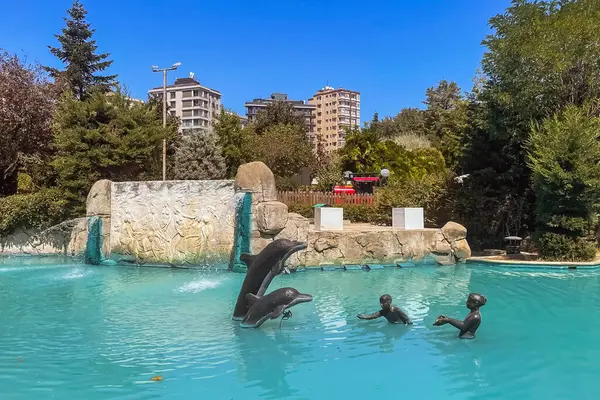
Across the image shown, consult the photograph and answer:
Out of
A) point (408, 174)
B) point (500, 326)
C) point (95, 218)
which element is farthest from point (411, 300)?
point (408, 174)

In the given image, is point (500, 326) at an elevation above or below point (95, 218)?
below

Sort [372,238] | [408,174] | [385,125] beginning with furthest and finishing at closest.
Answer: [385,125], [408,174], [372,238]

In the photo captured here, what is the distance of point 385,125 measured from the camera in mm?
56406

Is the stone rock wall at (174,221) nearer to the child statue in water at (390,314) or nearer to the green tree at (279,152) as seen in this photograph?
the child statue in water at (390,314)

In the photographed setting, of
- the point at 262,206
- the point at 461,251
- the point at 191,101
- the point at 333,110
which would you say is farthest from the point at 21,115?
the point at 333,110

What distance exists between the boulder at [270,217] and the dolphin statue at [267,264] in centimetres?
498

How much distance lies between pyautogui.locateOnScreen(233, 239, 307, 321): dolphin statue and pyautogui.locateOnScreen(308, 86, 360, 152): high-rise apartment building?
4531 inches

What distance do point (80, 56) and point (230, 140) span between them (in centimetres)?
1044

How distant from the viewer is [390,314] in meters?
6.61

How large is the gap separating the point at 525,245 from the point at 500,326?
9267 millimetres

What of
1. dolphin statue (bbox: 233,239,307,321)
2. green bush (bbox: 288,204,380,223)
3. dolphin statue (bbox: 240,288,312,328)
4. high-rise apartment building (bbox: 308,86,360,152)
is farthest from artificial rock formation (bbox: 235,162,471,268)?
high-rise apartment building (bbox: 308,86,360,152)

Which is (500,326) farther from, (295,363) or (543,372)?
(295,363)

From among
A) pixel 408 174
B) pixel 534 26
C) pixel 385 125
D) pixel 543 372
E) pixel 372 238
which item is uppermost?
pixel 385 125

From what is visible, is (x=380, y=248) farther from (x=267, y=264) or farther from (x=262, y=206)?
(x=267, y=264)
